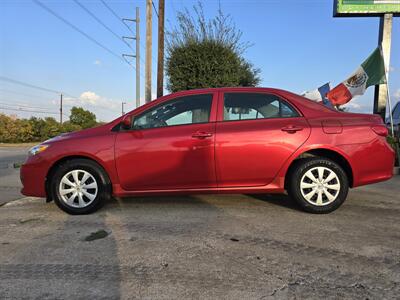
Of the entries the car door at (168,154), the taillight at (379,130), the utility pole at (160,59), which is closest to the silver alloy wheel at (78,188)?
the car door at (168,154)

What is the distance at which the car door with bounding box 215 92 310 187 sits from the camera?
14.2 ft

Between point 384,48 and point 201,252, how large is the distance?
10.6 meters

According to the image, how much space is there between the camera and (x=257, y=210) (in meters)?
4.67

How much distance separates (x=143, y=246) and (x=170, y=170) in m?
1.21

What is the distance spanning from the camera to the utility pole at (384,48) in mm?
11031

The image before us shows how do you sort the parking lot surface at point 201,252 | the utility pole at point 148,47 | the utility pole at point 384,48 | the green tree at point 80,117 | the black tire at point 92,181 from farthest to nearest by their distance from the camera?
the green tree at point 80,117 → the utility pole at point 148,47 → the utility pole at point 384,48 → the black tire at point 92,181 → the parking lot surface at point 201,252

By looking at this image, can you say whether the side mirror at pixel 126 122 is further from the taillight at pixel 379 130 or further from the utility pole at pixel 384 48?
the utility pole at pixel 384 48

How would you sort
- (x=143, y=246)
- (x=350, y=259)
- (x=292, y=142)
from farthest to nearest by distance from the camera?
(x=292, y=142) → (x=143, y=246) → (x=350, y=259)

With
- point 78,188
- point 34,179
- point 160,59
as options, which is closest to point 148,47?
point 160,59

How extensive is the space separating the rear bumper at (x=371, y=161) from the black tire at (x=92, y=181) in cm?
305

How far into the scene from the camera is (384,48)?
1104cm

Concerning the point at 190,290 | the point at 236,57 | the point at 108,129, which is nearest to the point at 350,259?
the point at 190,290

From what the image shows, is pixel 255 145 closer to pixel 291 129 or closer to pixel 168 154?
pixel 291 129

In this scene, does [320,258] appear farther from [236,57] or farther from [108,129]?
[236,57]
